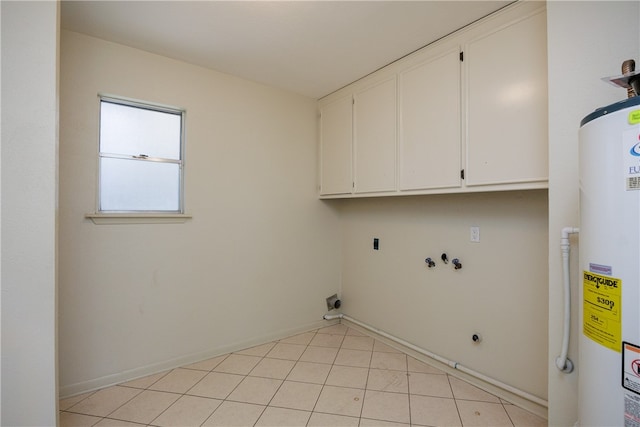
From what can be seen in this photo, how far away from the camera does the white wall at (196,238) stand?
201 centimetres

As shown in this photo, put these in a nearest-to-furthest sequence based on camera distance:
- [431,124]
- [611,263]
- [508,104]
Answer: [611,263] < [508,104] < [431,124]

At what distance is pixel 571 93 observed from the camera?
1.43 m

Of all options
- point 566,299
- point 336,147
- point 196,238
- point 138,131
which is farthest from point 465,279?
point 138,131

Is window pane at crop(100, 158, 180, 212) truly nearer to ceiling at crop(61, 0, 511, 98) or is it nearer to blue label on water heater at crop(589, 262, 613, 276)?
ceiling at crop(61, 0, 511, 98)

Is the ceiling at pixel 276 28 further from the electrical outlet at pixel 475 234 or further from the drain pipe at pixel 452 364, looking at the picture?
the drain pipe at pixel 452 364

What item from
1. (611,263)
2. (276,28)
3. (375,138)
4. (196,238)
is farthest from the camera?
(375,138)

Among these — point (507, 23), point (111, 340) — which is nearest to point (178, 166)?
point (111, 340)

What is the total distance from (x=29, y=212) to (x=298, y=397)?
6.08 feet

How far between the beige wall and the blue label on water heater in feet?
3.04

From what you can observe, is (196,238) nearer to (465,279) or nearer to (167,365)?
(167,365)

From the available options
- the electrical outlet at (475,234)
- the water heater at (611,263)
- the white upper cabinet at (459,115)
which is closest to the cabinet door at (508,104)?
the white upper cabinet at (459,115)

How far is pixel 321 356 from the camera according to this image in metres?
2.57

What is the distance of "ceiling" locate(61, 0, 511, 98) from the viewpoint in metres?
1.76

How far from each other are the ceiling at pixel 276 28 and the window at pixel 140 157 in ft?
1.62
